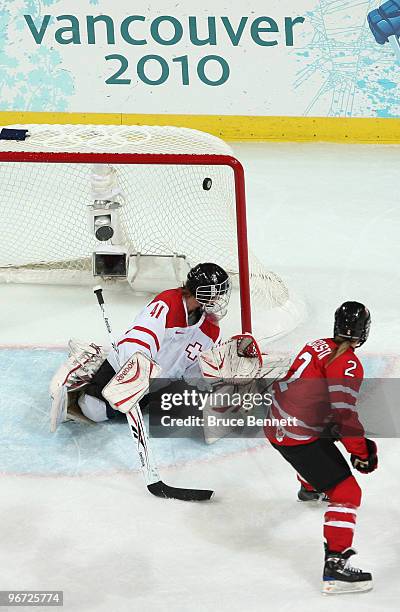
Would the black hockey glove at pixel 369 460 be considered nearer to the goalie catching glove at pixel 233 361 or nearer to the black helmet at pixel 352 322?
the black helmet at pixel 352 322

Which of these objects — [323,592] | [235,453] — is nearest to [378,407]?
[235,453]

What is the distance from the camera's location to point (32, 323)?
15.5 ft

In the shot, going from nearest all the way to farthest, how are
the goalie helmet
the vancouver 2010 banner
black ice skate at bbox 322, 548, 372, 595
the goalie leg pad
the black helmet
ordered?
1. black ice skate at bbox 322, 548, 372, 595
2. the black helmet
3. the goalie helmet
4. the goalie leg pad
5. the vancouver 2010 banner

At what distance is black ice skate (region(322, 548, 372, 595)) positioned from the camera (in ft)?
9.24

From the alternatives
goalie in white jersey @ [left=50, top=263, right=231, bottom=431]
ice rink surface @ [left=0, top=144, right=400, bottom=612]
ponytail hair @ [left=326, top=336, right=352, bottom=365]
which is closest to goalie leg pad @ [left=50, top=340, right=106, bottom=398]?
goalie in white jersey @ [left=50, top=263, right=231, bottom=431]

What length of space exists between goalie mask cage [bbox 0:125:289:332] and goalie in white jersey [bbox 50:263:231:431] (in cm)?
49

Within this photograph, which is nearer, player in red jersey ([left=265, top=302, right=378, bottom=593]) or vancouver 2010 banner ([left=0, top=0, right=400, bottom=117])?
player in red jersey ([left=265, top=302, right=378, bottom=593])

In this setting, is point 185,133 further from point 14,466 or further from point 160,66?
point 160,66

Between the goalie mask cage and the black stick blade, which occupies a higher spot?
the goalie mask cage

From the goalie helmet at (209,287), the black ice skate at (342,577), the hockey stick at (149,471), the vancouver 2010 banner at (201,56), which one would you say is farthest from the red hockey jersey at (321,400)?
the vancouver 2010 banner at (201,56)

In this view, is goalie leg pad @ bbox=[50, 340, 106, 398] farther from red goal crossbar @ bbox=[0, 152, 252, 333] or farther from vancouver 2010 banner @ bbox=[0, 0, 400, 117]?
vancouver 2010 banner @ bbox=[0, 0, 400, 117]

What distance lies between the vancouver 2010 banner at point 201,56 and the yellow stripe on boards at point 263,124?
45 millimetres

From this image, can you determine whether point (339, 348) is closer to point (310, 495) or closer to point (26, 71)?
point (310, 495)

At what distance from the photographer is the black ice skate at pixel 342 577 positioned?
2.82 metres
